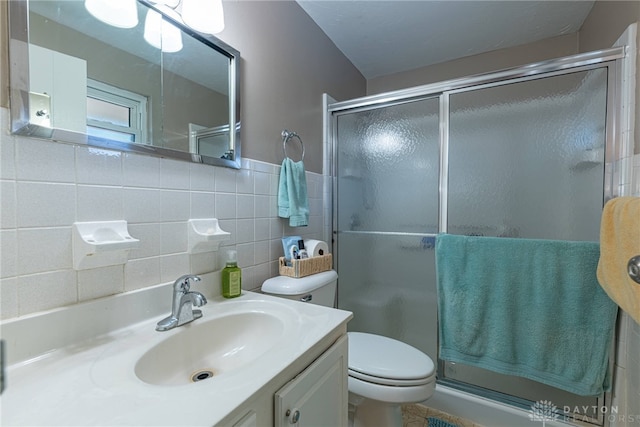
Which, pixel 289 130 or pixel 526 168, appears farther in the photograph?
pixel 289 130

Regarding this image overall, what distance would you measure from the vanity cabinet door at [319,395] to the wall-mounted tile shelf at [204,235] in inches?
20.7

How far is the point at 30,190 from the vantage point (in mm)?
617

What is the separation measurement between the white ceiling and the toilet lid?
1.79m

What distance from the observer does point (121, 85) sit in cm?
79

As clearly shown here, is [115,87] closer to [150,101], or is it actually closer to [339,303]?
[150,101]

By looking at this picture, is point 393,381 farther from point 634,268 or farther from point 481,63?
point 481,63

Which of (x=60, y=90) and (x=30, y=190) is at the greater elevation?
(x=60, y=90)

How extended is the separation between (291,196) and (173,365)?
2.67ft

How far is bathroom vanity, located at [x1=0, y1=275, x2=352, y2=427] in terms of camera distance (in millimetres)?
451

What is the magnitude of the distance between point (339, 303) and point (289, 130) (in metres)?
1.17

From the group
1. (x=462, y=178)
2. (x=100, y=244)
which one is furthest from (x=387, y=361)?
(x=100, y=244)

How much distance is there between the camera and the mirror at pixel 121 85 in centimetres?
63

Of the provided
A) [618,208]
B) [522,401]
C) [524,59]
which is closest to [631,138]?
[618,208]

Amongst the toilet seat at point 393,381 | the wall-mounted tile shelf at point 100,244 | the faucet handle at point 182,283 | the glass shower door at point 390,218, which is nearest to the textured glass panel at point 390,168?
the glass shower door at point 390,218
